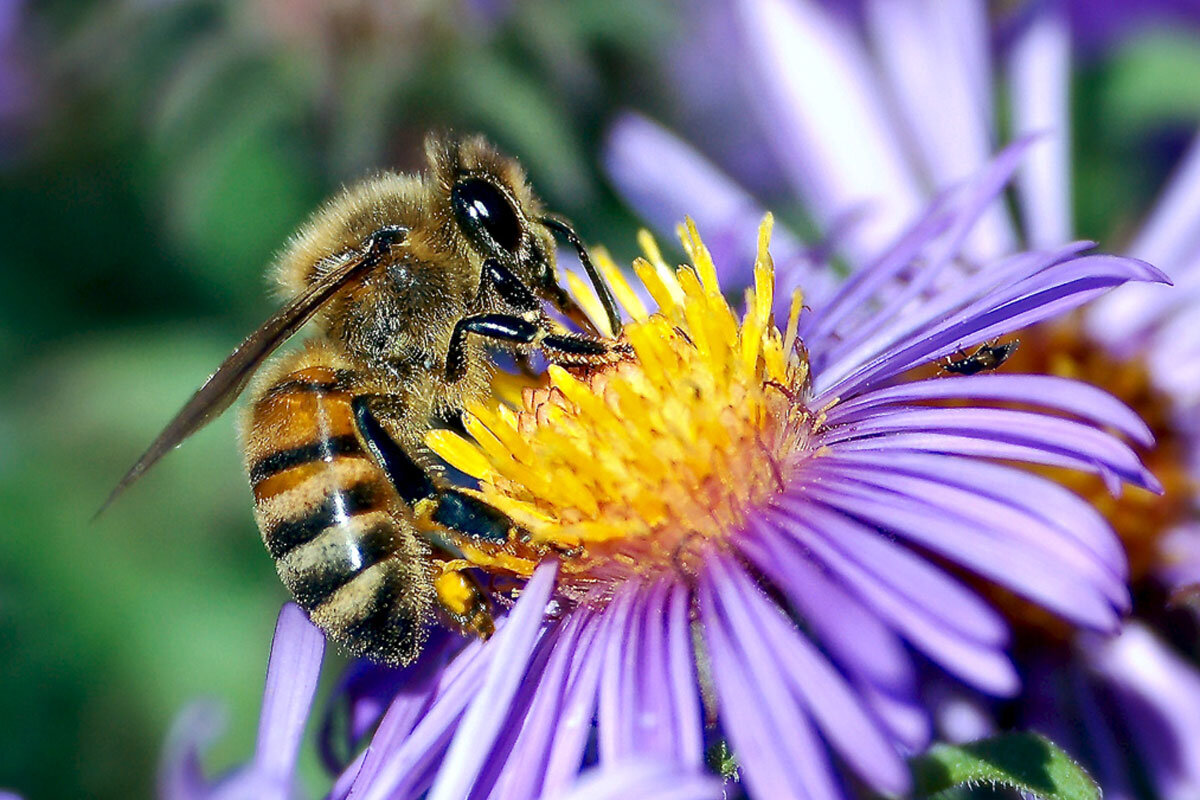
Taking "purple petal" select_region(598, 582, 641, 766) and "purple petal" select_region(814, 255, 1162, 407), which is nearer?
"purple petal" select_region(598, 582, 641, 766)

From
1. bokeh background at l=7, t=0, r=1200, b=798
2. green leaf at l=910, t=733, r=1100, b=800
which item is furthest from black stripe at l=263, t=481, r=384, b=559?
bokeh background at l=7, t=0, r=1200, b=798

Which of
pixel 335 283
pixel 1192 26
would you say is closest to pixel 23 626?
pixel 335 283

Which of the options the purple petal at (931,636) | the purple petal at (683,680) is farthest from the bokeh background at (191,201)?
the purple petal at (931,636)

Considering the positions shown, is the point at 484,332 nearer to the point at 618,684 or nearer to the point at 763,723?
the point at 618,684

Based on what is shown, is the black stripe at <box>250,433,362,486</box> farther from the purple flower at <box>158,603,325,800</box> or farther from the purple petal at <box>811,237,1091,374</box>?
the purple petal at <box>811,237,1091,374</box>

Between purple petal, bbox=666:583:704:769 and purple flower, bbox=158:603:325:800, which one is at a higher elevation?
purple flower, bbox=158:603:325:800

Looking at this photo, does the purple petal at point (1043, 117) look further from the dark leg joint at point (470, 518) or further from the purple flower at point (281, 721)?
the purple flower at point (281, 721)
